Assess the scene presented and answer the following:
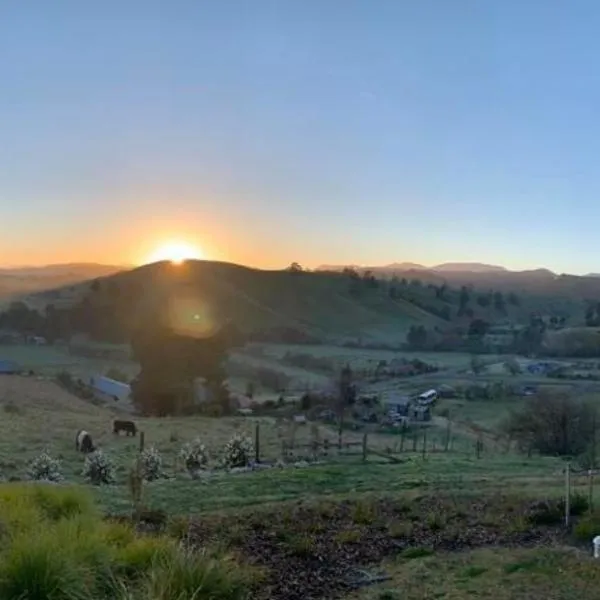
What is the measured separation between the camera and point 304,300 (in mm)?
96750

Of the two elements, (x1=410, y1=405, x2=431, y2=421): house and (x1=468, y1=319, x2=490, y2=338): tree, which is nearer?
(x1=410, y1=405, x2=431, y2=421): house

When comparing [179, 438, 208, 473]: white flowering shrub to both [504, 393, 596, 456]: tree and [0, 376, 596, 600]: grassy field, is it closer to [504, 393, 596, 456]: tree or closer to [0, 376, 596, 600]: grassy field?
[0, 376, 596, 600]: grassy field

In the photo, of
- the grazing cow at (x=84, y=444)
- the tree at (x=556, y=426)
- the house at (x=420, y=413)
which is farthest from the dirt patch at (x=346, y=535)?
the house at (x=420, y=413)

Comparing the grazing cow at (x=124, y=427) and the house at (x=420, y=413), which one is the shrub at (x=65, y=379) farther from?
the house at (x=420, y=413)

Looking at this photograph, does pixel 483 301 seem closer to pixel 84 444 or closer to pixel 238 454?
pixel 84 444

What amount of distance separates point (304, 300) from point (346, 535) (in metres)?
88.7

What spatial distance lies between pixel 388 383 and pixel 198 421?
84.8 ft

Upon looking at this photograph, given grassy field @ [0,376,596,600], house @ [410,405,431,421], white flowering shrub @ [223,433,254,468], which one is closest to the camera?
grassy field @ [0,376,596,600]

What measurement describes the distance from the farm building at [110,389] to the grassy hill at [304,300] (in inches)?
697

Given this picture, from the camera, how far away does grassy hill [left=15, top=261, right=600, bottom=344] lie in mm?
80938

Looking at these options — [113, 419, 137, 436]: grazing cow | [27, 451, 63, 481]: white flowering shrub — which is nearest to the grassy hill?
[113, 419, 137, 436]: grazing cow

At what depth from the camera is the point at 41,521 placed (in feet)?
21.6

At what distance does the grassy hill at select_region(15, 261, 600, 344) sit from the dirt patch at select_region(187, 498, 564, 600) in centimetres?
5780

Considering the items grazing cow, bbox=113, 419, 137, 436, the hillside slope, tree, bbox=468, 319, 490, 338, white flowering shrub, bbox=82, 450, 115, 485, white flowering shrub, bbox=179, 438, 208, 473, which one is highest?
the hillside slope
